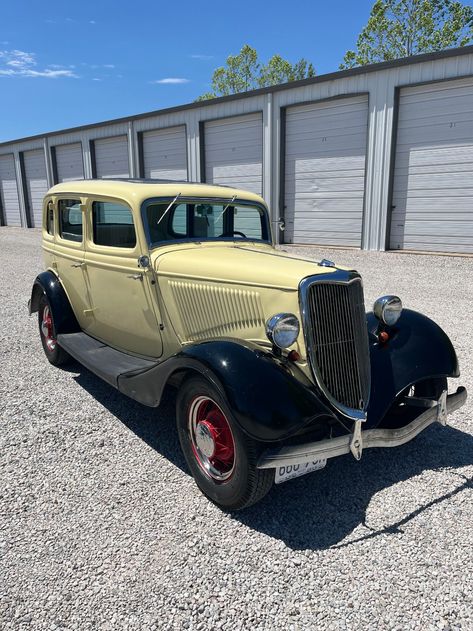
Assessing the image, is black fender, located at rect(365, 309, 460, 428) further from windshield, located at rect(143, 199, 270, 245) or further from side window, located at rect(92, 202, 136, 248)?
side window, located at rect(92, 202, 136, 248)

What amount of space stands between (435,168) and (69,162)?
666 inches

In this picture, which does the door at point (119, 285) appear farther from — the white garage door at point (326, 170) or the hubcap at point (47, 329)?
the white garage door at point (326, 170)

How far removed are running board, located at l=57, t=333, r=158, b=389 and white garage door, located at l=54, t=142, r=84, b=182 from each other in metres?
18.6

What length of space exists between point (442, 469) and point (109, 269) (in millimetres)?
Result: 2989

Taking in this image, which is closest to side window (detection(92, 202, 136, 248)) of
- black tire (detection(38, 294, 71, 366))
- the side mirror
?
the side mirror

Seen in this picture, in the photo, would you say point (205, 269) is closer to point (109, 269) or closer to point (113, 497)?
point (109, 269)

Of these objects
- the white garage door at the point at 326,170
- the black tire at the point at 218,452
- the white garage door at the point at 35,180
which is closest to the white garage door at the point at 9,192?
the white garage door at the point at 35,180

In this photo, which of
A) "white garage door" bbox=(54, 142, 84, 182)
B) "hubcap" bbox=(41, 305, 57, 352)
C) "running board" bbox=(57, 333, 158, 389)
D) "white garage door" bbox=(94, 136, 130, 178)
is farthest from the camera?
"white garage door" bbox=(54, 142, 84, 182)

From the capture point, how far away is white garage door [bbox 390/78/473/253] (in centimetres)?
1088

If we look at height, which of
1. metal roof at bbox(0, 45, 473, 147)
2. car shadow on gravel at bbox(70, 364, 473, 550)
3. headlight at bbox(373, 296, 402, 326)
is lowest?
car shadow on gravel at bbox(70, 364, 473, 550)

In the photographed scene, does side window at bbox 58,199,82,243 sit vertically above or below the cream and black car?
above

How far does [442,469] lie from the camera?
10.0 ft

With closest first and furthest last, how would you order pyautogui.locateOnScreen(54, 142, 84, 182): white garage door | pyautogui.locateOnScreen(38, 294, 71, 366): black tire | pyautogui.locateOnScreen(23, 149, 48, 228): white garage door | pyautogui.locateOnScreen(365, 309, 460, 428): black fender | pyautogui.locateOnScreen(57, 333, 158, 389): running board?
pyautogui.locateOnScreen(365, 309, 460, 428): black fender → pyautogui.locateOnScreen(57, 333, 158, 389): running board → pyautogui.locateOnScreen(38, 294, 71, 366): black tire → pyautogui.locateOnScreen(54, 142, 84, 182): white garage door → pyautogui.locateOnScreen(23, 149, 48, 228): white garage door

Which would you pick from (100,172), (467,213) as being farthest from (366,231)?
(100,172)
